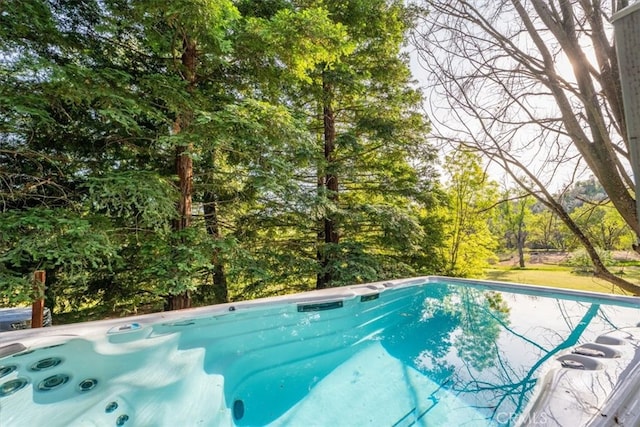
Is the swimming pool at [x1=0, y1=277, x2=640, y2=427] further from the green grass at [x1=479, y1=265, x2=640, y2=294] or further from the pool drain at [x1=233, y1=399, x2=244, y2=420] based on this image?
the green grass at [x1=479, y1=265, x2=640, y2=294]

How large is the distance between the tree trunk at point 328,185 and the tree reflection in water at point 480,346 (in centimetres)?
166

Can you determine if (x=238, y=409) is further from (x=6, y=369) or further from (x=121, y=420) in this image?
(x=6, y=369)

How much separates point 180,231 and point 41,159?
1556 mm

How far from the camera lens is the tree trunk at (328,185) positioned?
4766mm

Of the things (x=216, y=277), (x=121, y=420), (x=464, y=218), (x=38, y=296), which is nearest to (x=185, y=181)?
Result: (x=38, y=296)

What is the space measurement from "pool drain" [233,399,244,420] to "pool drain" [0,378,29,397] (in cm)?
122

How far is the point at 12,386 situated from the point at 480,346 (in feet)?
11.3

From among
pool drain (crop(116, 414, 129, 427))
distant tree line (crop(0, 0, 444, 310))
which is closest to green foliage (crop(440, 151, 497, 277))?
distant tree line (crop(0, 0, 444, 310))

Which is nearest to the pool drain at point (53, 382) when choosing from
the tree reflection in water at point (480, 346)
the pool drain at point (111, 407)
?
the pool drain at point (111, 407)

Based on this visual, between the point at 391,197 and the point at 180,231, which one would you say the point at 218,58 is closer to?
the point at 180,231

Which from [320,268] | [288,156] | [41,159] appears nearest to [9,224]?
[41,159]

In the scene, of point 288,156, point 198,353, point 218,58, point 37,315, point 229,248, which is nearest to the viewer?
point 198,353

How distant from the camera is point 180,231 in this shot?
3395 millimetres

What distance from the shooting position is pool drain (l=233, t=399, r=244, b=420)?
188cm
